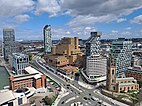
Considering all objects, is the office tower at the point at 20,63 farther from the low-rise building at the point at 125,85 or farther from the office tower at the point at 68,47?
the low-rise building at the point at 125,85

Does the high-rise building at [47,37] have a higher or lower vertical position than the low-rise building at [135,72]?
higher

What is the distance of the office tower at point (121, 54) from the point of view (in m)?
32.9

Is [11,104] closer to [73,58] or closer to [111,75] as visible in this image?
[111,75]

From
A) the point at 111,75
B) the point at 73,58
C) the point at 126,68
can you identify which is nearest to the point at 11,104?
the point at 111,75

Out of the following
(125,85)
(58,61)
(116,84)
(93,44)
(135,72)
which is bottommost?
(125,85)

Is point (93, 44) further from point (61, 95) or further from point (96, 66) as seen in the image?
point (61, 95)

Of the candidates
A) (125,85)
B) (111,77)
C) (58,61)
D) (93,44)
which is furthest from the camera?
(58,61)

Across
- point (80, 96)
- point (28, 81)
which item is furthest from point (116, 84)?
point (28, 81)

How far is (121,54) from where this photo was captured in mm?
33188

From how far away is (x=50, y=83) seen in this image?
1204 inches

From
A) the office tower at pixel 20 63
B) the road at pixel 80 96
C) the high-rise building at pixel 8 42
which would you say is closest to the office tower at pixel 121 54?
the road at pixel 80 96

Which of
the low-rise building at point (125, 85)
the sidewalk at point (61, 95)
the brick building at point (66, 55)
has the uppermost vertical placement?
the brick building at point (66, 55)

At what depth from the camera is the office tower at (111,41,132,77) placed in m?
32.9

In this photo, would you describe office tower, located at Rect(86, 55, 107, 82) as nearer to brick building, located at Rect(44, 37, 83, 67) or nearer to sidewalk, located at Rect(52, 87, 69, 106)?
sidewalk, located at Rect(52, 87, 69, 106)
